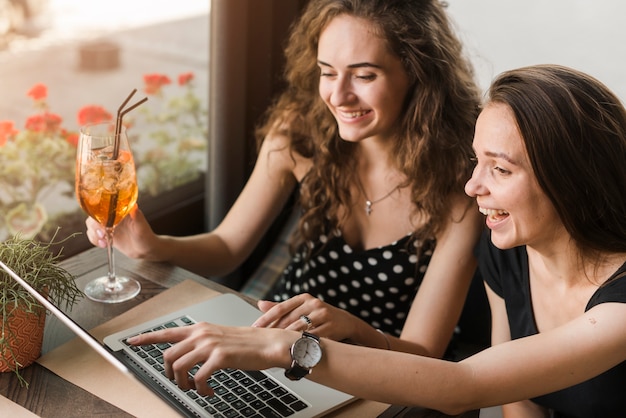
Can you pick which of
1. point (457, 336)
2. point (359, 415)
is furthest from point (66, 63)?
point (359, 415)

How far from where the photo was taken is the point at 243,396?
1.17 m

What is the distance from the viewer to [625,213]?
51.3 inches

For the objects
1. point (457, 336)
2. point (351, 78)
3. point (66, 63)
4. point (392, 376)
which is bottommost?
point (457, 336)

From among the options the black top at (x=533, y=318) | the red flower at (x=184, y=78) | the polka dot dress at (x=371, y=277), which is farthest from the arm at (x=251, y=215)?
the red flower at (x=184, y=78)

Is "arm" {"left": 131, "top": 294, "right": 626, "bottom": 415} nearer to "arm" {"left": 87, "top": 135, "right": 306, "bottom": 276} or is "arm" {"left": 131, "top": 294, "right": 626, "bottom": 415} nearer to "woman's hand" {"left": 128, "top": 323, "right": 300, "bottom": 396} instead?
"woman's hand" {"left": 128, "top": 323, "right": 300, "bottom": 396}

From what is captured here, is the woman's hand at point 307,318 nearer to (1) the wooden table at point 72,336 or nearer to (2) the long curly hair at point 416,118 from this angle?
(1) the wooden table at point 72,336

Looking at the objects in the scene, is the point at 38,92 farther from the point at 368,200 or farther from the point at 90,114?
the point at 368,200

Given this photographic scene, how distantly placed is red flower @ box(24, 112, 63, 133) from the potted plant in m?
0.94

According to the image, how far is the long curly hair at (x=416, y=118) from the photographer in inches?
66.5

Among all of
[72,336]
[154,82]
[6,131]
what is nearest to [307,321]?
[72,336]

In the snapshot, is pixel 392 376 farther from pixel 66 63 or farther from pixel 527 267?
pixel 66 63

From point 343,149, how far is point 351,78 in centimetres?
24

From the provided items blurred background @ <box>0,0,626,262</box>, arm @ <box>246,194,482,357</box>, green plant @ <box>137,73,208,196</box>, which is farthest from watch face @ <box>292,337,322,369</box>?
green plant @ <box>137,73,208,196</box>

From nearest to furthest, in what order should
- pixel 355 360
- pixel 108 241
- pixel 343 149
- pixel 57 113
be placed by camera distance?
1. pixel 355 360
2. pixel 108 241
3. pixel 343 149
4. pixel 57 113
